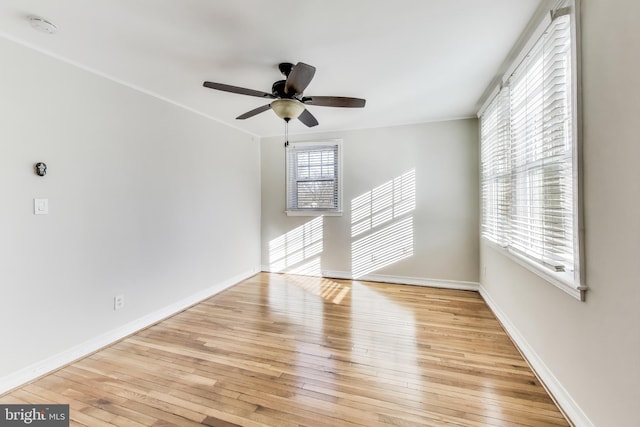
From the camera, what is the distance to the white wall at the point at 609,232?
45.0 inches

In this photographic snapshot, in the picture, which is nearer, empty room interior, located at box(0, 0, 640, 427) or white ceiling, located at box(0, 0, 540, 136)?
empty room interior, located at box(0, 0, 640, 427)

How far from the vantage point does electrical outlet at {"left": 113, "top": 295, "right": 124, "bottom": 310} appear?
2.59 metres

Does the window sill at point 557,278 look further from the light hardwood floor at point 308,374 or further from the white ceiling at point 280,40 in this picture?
the white ceiling at point 280,40

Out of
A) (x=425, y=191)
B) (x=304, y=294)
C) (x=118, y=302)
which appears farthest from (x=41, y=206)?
(x=425, y=191)

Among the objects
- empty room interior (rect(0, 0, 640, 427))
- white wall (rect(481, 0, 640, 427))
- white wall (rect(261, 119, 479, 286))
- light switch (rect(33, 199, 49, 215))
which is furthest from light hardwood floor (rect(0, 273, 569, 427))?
light switch (rect(33, 199, 49, 215))

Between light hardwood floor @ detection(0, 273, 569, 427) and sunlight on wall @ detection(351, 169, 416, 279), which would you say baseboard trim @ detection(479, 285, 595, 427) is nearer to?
light hardwood floor @ detection(0, 273, 569, 427)

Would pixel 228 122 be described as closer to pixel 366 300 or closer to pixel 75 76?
pixel 75 76

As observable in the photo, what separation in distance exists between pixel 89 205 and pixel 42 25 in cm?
130

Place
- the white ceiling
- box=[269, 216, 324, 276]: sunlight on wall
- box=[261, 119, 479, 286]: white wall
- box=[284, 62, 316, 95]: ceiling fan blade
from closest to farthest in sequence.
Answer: the white ceiling
box=[284, 62, 316, 95]: ceiling fan blade
box=[261, 119, 479, 286]: white wall
box=[269, 216, 324, 276]: sunlight on wall

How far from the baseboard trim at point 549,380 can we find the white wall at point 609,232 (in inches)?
0.7

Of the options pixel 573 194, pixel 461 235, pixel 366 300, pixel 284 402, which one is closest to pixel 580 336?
pixel 573 194

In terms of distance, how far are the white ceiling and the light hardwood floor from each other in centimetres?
242

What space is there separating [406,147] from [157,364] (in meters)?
3.92

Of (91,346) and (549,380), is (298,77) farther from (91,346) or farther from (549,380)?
(91,346)
